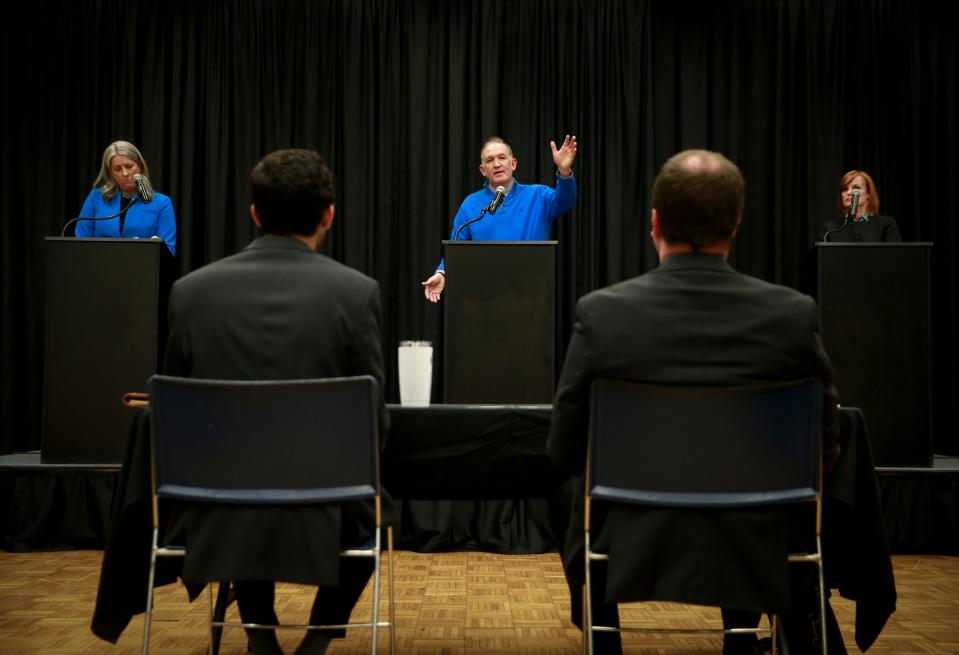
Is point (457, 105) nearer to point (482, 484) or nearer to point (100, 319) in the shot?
point (100, 319)

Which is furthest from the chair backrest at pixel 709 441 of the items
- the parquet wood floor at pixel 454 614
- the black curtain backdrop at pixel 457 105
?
the black curtain backdrop at pixel 457 105

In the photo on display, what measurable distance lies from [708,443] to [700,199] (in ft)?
1.49

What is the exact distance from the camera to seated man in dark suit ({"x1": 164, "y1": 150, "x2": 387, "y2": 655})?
174cm

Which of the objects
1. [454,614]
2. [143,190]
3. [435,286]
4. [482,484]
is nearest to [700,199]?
[482,484]

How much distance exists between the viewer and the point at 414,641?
255cm

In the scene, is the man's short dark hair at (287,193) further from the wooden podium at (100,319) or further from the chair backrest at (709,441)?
the wooden podium at (100,319)

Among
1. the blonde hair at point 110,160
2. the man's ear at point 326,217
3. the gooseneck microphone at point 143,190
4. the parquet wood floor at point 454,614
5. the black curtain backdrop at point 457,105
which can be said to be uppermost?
the black curtain backdrop at point 457,105

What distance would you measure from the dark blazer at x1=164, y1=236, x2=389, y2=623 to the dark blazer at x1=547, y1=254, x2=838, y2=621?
493mm

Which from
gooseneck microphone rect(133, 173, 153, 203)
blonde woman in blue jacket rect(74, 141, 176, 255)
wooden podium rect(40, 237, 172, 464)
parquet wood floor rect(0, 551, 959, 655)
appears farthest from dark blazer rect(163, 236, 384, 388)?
blonde woman in blue jacket rect(74, 141, 176, 255)

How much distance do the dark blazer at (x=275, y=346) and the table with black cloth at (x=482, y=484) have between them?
0.22 m

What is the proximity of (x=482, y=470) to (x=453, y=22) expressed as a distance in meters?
4.17

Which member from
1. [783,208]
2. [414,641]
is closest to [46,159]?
[414,641]

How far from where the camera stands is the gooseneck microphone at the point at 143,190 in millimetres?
4059

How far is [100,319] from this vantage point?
12.2ft
